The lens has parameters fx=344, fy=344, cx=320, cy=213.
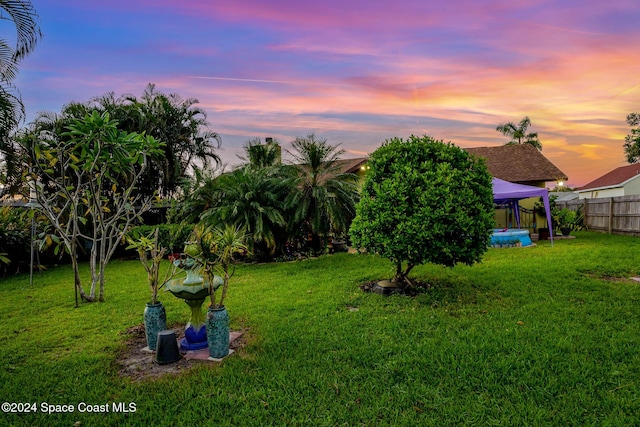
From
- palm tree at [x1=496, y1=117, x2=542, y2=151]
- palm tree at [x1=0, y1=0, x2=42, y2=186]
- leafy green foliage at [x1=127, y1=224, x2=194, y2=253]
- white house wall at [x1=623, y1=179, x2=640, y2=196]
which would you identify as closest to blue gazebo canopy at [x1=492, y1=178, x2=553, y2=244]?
leafy green foliage at [x1=127, y1=224, x2=194, y2=253]

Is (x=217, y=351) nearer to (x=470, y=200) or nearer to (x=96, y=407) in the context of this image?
(x=96, y=407)

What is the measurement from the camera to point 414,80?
8844 mm

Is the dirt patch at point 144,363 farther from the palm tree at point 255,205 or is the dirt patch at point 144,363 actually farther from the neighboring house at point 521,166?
the neighboring house at point 521,166

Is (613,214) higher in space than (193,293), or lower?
higher

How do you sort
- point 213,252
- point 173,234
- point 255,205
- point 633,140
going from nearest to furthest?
point 213,252, point 173,234, point 255,205, point 633,140

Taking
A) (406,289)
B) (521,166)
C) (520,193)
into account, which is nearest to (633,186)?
(521,166)

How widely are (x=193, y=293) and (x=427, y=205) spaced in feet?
11.0

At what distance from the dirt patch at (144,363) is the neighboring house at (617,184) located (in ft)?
97.9

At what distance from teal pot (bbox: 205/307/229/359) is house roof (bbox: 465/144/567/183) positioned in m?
13.6

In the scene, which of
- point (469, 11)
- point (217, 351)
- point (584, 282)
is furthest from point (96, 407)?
point (469, 11)

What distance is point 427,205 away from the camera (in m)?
5.01

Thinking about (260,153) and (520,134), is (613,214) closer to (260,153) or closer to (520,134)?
(260,153)

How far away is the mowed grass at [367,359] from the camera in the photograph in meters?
2.42

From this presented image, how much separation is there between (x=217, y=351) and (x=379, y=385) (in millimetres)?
1564
